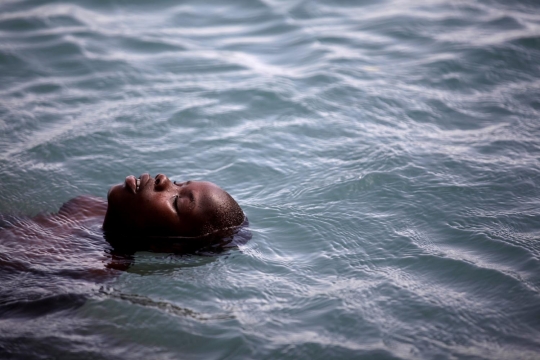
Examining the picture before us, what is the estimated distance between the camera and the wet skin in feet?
16.3

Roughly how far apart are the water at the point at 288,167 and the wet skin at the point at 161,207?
22 cm

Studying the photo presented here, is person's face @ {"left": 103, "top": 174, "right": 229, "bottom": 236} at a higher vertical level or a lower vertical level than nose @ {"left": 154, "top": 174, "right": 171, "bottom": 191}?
lower

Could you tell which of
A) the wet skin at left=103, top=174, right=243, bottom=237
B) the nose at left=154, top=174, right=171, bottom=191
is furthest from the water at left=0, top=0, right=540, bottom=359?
the nose at left=154, top=174, right=171, bottom=191

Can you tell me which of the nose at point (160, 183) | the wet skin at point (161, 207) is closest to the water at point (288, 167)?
the wet skin at point (161, 207)

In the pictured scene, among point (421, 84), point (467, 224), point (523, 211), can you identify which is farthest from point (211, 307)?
point (421, 84)

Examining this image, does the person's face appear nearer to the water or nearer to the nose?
the nose

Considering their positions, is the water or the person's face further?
the person's face

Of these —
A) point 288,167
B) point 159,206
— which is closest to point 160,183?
point 159,206

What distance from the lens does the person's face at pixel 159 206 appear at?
16.3 feet

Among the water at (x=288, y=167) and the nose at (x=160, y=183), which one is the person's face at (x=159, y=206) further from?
the water at (x=288, y=167)

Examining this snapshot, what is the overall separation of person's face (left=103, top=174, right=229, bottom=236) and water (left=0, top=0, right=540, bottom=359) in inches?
9.0

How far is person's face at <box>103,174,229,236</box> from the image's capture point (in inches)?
196

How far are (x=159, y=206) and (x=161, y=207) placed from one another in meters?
0.02

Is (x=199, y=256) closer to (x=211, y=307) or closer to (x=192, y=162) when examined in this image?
(x=211, y=307)
